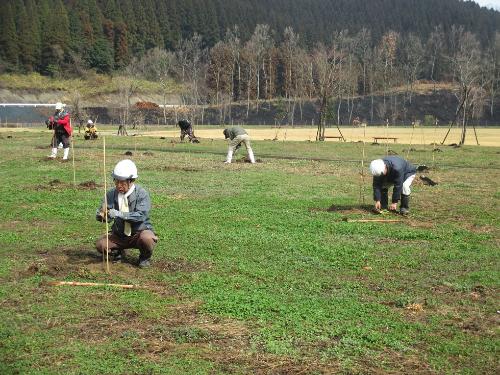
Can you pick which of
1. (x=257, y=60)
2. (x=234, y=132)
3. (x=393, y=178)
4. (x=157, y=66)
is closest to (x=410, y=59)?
(x=257, y=60)

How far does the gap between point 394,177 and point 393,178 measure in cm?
4

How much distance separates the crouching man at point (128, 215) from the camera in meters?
8.52

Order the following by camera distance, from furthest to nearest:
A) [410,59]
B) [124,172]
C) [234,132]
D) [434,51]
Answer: [434,51]
[410,59]
[234,132]
[124,172]

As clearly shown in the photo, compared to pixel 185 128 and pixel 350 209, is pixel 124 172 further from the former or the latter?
pixel 185 128

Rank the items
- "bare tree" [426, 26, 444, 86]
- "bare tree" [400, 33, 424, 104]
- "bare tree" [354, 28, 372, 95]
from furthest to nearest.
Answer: "bare tree" [426, 26, 444, 86] < "bare tree" [354, 28, 372, 95] < "bare tree" [400, 33, 424, 104]

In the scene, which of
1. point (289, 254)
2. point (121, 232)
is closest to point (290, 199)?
point (289, 254)

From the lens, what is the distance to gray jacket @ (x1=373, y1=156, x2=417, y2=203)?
12656 mm

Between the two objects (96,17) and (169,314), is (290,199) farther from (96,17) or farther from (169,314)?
(96,17)

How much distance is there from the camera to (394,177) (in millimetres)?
12703

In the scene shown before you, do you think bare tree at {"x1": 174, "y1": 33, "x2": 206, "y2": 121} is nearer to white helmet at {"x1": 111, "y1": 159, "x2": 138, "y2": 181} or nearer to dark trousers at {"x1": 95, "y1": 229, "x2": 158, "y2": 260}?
dark trousers at {"x1": 95, "y1": 229, "x2": 158, "y2": 260}

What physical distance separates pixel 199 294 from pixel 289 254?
2.48 meters

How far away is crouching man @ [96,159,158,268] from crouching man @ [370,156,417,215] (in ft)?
17.4

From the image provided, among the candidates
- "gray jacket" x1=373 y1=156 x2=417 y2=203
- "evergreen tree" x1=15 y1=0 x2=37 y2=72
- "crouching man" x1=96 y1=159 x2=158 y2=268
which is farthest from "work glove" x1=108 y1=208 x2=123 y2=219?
"evergreen tree" x1=15 y1=0 x2=37 y2=72

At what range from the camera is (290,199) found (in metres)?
15.4
